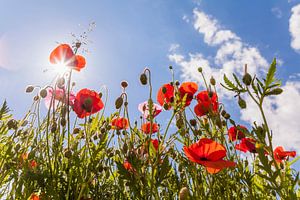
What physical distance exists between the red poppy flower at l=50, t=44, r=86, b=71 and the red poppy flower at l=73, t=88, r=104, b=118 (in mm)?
168

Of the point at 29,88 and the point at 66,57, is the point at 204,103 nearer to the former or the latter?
the point at 66,57

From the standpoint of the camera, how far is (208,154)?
170 centimetres

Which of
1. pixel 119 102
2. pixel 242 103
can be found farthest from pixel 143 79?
pixel 242 103

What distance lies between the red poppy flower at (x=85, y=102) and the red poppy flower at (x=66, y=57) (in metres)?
0.17

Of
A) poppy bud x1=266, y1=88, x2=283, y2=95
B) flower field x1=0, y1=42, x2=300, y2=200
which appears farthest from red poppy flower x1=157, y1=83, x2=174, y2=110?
poppy bud x1=266, y1=88, x2=283, y2=95

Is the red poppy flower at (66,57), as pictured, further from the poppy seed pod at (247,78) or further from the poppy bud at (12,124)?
the poppy seed pod at (247,78)

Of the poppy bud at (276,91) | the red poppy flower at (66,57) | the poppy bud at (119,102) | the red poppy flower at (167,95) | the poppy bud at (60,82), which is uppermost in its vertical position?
the red poppy flower at (66,57)

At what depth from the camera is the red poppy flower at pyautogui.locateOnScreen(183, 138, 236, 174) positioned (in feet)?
5.47

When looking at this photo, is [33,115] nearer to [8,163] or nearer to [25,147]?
[25,147]

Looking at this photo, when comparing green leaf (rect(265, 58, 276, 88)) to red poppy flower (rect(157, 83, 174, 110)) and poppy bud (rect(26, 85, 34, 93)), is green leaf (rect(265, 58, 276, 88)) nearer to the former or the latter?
red poppy flower (rect(157, 83, 174, 110))

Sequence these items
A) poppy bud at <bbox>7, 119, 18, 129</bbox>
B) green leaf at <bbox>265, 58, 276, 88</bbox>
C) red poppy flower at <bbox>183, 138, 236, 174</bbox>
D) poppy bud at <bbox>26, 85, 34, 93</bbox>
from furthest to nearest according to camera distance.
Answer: poppy bud at <bbox>26, 85, 34, 93</bbox> → poppy bud at <bbox>7, 119, 18, 129</bbox> → red poppy flower at <bbox>183, 138, 236, 174</bbox> → green leaf at <bbox>265, 58, 276, 88</bbox>

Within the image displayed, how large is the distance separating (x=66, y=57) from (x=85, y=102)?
1.02 feet

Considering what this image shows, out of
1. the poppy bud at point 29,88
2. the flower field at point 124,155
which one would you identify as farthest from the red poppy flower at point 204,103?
the poppy bud at point 29,88

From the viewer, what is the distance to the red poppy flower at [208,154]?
1.67m
